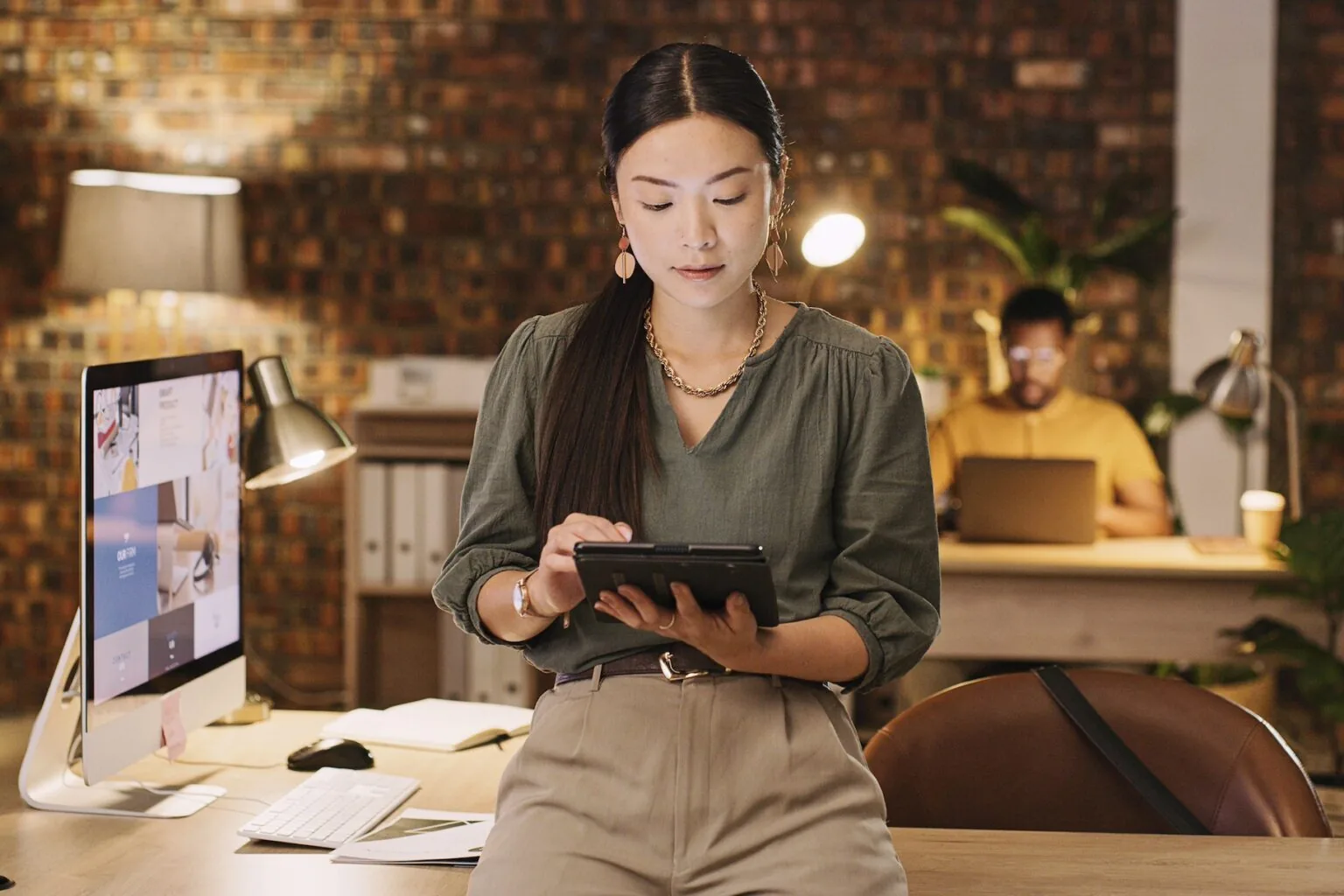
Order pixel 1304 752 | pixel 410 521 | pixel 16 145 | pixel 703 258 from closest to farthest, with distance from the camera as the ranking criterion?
pixel 703 258, pixel 410 521, pixel 1304 752, pixel 16 145

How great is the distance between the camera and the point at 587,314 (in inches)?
57.6

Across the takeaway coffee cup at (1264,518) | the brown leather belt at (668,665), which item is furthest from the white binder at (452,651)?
the brown leather belt at (668,665)

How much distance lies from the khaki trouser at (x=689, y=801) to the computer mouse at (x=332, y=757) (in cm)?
51

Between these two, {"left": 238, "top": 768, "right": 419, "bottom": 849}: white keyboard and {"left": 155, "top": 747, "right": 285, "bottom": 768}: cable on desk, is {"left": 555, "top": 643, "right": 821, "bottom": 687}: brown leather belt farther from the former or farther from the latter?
{"left": 155, "top": 747, "right": 285, "bottom": 768}: cable on desk

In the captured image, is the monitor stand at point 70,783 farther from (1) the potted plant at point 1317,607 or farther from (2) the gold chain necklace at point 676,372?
(1) the potted plant at point 1317,607

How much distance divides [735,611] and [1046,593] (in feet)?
8.24

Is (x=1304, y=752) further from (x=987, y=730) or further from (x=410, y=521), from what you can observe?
(x=987, y=730)

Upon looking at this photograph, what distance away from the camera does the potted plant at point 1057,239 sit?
4.43 m

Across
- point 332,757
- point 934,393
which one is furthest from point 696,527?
point 934,393

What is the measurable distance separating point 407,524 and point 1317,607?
243cm

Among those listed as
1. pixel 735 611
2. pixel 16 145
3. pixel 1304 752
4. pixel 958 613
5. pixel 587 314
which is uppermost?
pixel 16 145

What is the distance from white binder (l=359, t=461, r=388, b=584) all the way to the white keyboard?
2484mm

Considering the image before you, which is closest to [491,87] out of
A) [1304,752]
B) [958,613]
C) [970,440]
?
[970,440]

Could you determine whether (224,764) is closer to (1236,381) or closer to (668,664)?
(668,664)
